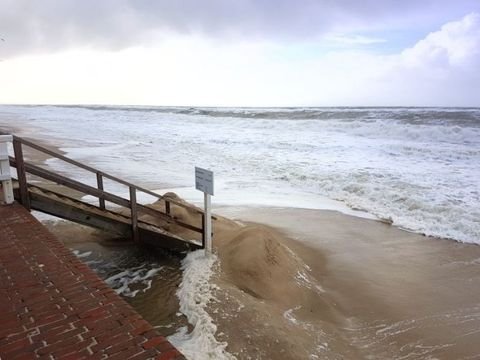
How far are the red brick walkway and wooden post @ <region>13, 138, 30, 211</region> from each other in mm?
1600

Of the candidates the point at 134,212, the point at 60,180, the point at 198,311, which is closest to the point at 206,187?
the point at 134,212

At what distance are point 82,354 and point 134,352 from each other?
337 millimetres

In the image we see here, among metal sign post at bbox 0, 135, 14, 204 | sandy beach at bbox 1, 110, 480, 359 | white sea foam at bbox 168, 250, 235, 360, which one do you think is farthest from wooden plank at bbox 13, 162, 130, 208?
white sea foam at bbox 168, 250, 235, 360

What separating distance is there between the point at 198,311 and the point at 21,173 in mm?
3223

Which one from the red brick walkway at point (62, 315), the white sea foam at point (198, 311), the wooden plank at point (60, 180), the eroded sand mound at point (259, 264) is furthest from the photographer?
the wooden plank at point (60, 180)

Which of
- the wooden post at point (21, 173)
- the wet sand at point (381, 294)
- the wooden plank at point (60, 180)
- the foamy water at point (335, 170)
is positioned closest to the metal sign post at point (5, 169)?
the wooden post at point (21, 173)

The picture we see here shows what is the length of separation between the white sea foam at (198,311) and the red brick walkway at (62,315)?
3.57ft

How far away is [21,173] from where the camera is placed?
571cm

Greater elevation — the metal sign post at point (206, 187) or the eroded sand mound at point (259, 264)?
the metal sign post at point (206, 187)

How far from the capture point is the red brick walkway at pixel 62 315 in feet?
8.79

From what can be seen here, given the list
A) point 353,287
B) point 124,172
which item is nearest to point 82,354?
point 353,287

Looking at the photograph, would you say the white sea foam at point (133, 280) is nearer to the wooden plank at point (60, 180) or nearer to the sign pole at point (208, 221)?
the sign pole at point (208, 221)

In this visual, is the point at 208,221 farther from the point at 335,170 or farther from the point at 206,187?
the point at 335,170

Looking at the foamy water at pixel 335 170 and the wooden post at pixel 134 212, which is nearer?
the wooden post at pixel 134 212
